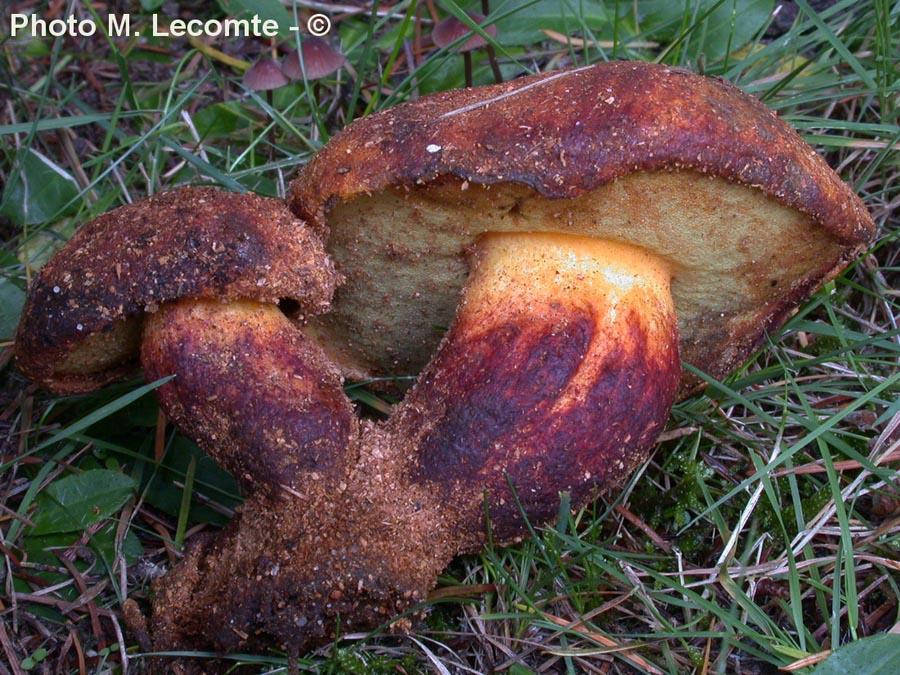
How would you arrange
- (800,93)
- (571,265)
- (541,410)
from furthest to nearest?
1. (800,93)
2. (571,265)
3. (541,410)

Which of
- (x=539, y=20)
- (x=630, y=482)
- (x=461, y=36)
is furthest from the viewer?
(x=539, y=20)

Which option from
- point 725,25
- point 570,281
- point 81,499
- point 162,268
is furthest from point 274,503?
point 725,25

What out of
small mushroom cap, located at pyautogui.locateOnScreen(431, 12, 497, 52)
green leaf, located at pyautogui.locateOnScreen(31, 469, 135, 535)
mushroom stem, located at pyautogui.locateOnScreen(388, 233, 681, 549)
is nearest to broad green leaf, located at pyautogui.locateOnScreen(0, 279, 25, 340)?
green leaf, located at pyautogui.locateOnScreen(31, 469, 135, 535)

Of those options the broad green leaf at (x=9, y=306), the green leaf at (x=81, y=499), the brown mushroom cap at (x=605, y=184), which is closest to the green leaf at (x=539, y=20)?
the brown mushroom cap at (x=605, y=184)

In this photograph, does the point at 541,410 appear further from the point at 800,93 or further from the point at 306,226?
the point at 800,93

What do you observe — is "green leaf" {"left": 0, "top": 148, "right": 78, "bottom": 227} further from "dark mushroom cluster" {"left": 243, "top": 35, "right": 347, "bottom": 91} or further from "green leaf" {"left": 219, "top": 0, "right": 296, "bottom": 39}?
"green leaf" {"left": 219, "top": 0, "right": 296, "bottom": 39}

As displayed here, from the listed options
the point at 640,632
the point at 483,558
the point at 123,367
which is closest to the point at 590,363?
the point at 483,558

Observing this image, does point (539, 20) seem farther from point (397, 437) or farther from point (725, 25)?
point (397, 437)
